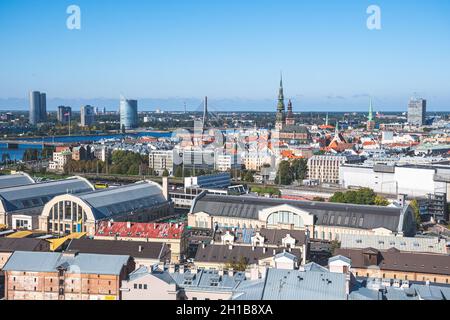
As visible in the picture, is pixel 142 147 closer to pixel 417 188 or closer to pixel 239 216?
pixel 417 188

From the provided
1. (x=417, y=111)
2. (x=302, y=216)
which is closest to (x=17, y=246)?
(x=302, y=216)

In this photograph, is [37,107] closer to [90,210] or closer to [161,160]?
[161,160]

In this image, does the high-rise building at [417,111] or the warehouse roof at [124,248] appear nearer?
the warehouse roof at [124,248]

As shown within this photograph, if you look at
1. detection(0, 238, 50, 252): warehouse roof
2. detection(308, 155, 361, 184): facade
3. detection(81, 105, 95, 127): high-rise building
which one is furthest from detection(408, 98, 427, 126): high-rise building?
detection(0, 238, 50, 252): warehouse roof

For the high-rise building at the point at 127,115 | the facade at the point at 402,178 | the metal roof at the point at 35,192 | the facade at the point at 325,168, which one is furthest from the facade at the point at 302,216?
the high-rise building at the point at 127,115

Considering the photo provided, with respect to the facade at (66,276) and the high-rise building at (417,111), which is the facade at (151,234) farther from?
the high-rise building at (417,111)

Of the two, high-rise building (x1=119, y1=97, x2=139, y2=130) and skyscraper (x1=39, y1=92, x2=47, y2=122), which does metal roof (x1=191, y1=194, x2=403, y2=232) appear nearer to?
high-rise building (x1=119, y1=97, x2=139, y2=130)
